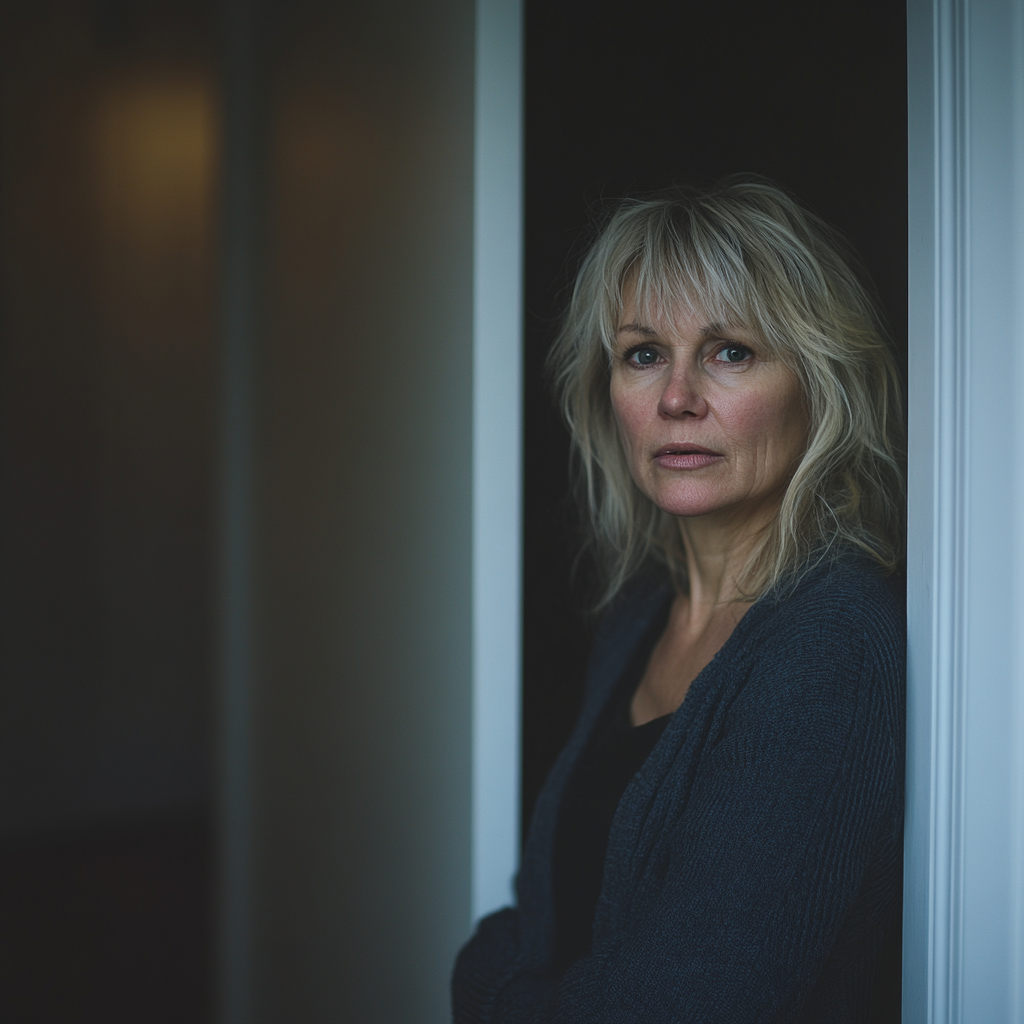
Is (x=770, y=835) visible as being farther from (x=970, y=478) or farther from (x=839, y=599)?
(x=970, y=478)

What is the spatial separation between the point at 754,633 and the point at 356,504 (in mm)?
885

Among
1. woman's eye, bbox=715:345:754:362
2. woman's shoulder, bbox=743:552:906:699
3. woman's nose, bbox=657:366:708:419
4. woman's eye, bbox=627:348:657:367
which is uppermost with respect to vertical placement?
woman's eye, bbox=627:348:657:367

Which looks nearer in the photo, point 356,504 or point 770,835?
point 770,835

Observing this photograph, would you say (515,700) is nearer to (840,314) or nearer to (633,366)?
(633,366)

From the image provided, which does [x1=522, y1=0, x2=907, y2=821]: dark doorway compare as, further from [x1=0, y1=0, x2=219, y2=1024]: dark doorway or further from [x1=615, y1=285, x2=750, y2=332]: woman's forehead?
[x1=0, y1=0, x2=219, y2=1024]: dark doorway

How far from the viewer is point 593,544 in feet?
3.10

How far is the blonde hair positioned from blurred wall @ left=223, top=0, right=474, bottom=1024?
369 mm

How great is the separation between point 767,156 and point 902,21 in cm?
12

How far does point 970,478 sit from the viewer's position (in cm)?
60

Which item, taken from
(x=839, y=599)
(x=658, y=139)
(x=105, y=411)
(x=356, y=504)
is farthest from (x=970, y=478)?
(x=105, y=411)

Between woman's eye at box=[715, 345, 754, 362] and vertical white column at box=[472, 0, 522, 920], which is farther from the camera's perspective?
vertical white column at box=[472, 0, 522, 920]

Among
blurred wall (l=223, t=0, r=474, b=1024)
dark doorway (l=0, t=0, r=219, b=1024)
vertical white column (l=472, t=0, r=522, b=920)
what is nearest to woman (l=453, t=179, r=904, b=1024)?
vertical white column (l=472, t=0, r=522, b=920)

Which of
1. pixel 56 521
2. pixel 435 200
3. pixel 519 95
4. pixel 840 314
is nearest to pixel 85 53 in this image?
pixel 56 521

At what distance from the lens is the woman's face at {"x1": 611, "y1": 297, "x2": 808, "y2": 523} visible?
68 centimetres
